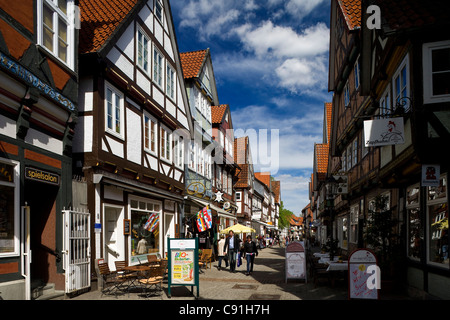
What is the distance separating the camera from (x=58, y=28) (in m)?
11.4

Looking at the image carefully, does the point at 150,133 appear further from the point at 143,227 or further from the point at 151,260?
the point at 151,260

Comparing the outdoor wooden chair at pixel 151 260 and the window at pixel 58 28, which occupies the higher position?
the window at pixel 58 28

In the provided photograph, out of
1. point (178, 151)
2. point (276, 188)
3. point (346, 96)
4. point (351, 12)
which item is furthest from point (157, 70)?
point (276, 188)

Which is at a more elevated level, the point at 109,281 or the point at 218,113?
the point at 218,113

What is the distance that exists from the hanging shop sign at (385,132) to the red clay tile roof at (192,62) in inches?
613

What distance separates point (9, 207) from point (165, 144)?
10.4 m

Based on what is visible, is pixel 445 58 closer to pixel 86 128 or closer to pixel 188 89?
pixel 86 128

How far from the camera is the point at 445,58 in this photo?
9727 millimetres

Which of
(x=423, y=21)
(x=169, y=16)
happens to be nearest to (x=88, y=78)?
(x=169, y=16)

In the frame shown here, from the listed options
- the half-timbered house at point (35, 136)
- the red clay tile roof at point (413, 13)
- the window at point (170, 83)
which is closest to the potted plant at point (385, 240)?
the red clay tile roof at point (413, 13)

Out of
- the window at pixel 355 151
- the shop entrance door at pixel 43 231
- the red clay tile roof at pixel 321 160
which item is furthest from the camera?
the red clay tile roof at pixel 321 160

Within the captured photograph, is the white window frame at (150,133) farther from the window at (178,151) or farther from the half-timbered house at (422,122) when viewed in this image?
the half-timbered house at (422,122)

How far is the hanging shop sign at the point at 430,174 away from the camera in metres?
9.36

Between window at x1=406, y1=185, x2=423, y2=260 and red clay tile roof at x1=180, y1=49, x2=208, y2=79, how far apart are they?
15.0 metres
